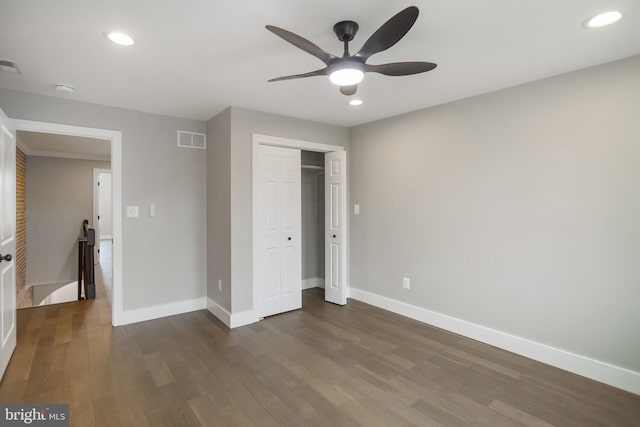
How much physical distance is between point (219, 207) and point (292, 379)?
2.18 metres

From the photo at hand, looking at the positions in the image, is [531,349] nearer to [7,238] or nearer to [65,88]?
[7,238]

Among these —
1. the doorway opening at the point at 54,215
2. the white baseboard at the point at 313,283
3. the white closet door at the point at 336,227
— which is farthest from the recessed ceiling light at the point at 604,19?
the doorway opening at the point at 54,215

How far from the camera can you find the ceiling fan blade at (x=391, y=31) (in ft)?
4.91

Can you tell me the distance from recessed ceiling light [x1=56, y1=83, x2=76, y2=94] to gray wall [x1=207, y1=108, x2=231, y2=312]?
4.69ft

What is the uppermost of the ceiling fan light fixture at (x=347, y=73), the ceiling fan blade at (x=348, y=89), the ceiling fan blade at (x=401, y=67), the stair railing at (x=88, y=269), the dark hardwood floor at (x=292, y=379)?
the ceiling fan blade at (x=348, y=89)

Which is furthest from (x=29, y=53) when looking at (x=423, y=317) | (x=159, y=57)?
(x=423, y=317)

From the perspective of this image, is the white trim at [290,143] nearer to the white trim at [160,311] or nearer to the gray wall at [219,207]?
the gray wall at [219,207]

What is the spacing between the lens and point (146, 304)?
3861 millimetres

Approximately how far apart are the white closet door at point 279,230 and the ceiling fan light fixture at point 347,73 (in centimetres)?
203

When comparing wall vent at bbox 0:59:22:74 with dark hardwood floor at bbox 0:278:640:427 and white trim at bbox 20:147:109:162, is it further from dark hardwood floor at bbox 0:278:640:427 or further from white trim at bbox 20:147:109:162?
white trim at bbox 20:147:109:162

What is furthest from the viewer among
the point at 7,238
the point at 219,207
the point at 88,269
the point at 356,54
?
the point at 88,269

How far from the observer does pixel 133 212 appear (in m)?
3.77

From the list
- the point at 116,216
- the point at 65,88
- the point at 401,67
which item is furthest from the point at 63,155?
the point at 401,67

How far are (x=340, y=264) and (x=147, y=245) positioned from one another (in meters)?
2.50
